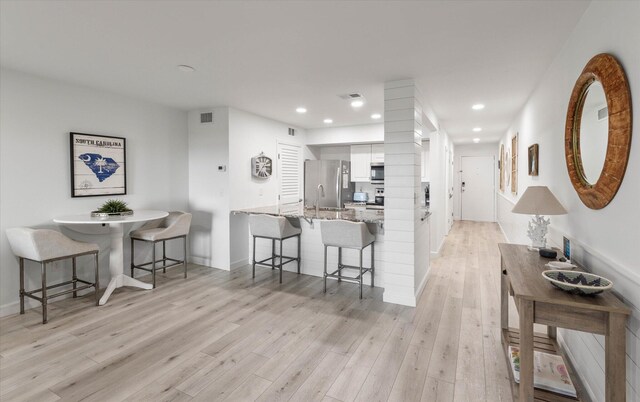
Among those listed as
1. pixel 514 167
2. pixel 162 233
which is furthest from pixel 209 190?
pixel 514 167

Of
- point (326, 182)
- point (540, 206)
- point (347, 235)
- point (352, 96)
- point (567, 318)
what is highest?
point (352, 96)

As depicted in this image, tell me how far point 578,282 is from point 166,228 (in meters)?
4.20

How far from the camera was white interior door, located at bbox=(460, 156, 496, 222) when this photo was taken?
387 inches

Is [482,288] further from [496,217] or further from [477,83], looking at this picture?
[496,217]

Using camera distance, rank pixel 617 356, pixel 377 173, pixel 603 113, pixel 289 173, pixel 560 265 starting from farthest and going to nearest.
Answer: pixel 377 173 → pixel 289 173 → pixel 560 265 → pixel 603 113 → pixel 617 356

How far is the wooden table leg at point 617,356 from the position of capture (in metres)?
1.43

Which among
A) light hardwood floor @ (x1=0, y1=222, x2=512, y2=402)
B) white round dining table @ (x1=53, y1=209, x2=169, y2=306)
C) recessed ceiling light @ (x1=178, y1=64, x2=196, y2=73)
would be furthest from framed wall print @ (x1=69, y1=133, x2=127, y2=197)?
recessed ceiling light @ (x1=178, y1=64, x2=196, y2=73)

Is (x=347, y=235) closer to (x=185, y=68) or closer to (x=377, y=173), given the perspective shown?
(x=185, y=68)

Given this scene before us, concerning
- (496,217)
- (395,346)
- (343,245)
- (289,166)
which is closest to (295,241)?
(343,245)

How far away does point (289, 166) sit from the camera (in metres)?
6.29

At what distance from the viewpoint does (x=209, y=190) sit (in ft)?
16.3

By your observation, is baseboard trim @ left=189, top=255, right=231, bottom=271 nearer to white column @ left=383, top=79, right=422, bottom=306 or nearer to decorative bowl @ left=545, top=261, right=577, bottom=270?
white column @ left=383, top=79, right=422, bottom=306

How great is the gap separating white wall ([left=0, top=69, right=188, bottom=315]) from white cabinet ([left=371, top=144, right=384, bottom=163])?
3954 millimetres

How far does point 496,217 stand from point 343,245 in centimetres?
771
